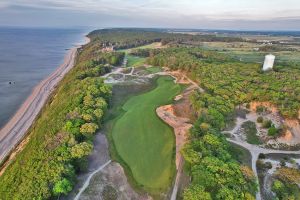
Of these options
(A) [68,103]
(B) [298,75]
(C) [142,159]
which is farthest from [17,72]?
(B) [298,75]

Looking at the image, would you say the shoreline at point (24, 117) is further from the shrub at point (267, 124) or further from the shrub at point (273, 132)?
the shrub at point (267, 124)

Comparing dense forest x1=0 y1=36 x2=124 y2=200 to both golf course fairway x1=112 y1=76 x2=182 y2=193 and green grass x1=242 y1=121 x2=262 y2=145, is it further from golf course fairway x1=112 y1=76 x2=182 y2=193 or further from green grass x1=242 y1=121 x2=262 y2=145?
green grass x1=242 y1=121 x2=262 y2=145

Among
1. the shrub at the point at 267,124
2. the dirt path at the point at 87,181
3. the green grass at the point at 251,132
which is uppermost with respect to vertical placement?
the shrub at the point at 267,124

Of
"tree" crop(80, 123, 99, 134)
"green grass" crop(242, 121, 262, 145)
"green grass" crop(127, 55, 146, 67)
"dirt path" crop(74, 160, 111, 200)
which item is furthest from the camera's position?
"green grass" crop(127, 55, 146, 67)

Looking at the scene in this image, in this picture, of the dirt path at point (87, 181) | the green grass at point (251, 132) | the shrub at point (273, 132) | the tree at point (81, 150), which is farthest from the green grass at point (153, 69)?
the dirt path at point (87, 181)

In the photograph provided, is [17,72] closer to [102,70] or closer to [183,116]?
[102,70]

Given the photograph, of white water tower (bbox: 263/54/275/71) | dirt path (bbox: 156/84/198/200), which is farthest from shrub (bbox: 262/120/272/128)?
white water tower (bbox: 263/54/275/71)
